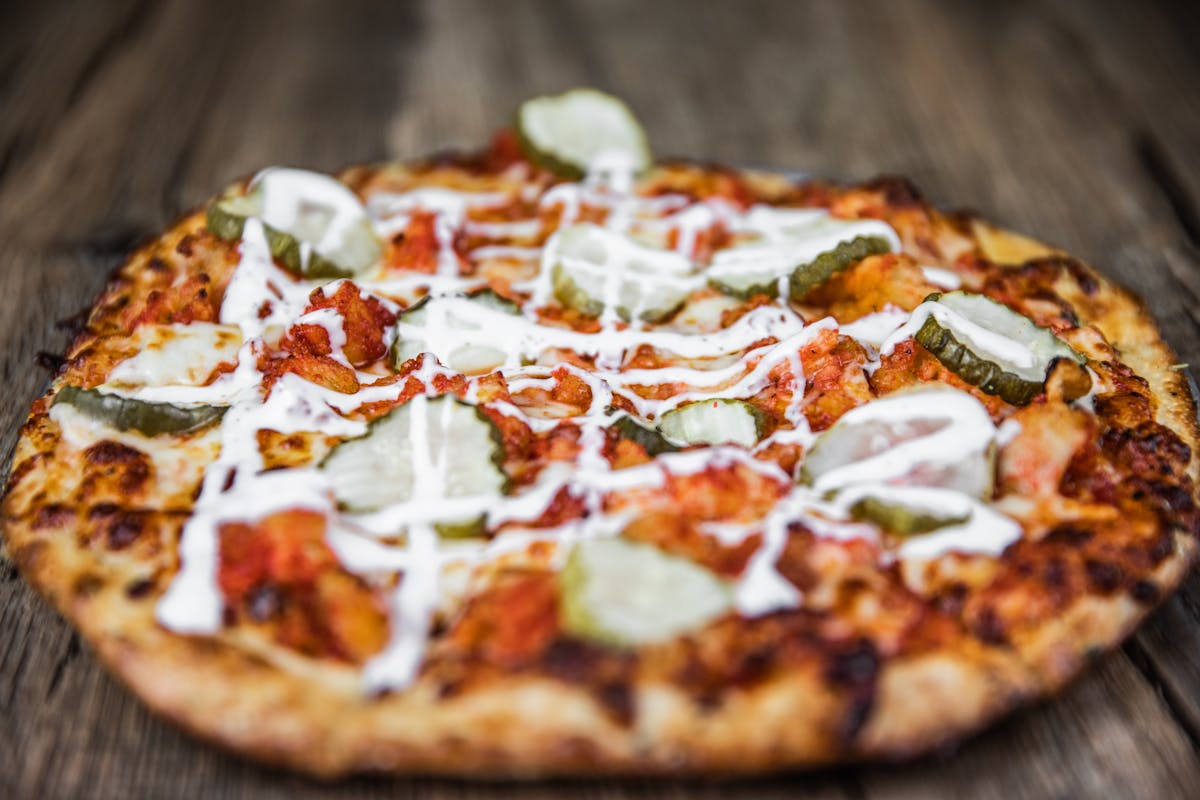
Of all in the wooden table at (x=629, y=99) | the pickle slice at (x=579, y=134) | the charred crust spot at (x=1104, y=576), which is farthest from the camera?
the wooden table at (x=629, y=99)

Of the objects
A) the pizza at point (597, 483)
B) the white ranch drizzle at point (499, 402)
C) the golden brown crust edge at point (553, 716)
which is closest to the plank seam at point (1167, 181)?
the pizza at point (597, 483)

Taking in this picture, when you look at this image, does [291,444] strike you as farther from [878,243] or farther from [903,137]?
[903,137]

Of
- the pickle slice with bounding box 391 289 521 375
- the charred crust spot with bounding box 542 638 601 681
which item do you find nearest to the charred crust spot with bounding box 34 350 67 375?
the pickle slice with bounding box 391 289 521 375

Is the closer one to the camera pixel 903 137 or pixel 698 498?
pixel 698 498

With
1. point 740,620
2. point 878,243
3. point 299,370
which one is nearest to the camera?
point 740,620

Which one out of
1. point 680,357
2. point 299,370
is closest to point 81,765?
point 299,370

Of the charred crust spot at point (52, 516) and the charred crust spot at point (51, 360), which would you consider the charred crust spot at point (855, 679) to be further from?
the charred crust spot at point (51, 360)

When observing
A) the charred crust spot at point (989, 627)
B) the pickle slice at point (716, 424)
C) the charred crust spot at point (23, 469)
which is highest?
the charred crust spot at point (989, 627)
